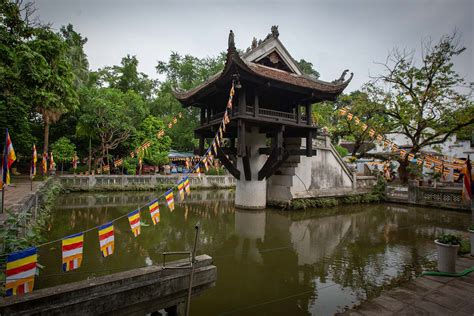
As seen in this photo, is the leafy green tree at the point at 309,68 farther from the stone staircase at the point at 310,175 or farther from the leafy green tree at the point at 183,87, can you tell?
the stone staircase at the point at 310,175

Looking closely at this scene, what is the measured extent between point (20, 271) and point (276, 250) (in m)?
5.71

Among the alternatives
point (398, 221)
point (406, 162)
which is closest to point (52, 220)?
point (398, 221)

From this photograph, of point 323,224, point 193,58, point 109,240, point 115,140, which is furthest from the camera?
point 193,58

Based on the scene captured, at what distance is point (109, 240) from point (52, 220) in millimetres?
7722

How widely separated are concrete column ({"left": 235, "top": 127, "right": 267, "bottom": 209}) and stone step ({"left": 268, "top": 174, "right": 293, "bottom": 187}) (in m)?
1.21

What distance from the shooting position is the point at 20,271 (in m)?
3.04

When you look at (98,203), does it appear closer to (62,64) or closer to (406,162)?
(62,64)

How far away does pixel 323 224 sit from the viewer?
10.8 meters

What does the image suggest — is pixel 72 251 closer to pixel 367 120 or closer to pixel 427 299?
pixel 427 299

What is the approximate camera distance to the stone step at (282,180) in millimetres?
13602

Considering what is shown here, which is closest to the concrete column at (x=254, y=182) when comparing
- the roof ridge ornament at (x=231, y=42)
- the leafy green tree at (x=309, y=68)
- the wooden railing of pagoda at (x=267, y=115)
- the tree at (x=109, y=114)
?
the wooden railing of pagoda at (x=267, y=115)

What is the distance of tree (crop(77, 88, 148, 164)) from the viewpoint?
19453 mm

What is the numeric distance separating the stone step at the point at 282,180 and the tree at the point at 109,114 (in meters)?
12.9

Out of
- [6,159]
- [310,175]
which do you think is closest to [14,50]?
[6,159]
